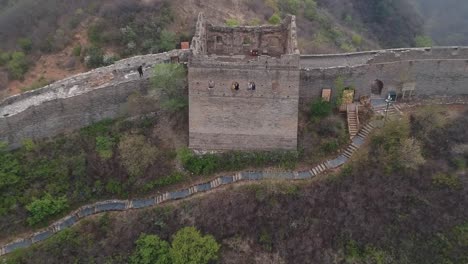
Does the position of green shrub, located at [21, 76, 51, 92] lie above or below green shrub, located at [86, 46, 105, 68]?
below

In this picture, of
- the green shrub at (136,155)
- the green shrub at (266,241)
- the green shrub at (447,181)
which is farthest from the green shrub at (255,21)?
the green shrub at (266,241)

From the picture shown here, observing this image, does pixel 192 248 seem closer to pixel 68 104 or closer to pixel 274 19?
pixel 68 104

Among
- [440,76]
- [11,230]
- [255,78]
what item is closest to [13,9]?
[11,230]

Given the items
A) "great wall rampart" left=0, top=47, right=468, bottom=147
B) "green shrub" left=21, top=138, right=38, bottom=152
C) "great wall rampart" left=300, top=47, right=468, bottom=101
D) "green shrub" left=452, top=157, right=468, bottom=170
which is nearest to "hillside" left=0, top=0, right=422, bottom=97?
"great wall rampart" left=0, top=47, right=468, bottom=147

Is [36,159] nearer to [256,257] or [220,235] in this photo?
[220,235]

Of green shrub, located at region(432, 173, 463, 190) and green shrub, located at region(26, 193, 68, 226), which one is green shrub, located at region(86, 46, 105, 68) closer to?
green shrub, located at region(26, 193, 68, 226)

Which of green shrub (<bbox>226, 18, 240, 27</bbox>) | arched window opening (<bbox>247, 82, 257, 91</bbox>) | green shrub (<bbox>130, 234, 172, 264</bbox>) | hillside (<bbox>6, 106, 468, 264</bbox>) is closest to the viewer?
green shrub (<bbox>130, 234, 172, 264</bbox>)

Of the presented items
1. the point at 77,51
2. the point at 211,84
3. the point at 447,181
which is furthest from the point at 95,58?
the point at 447,181
